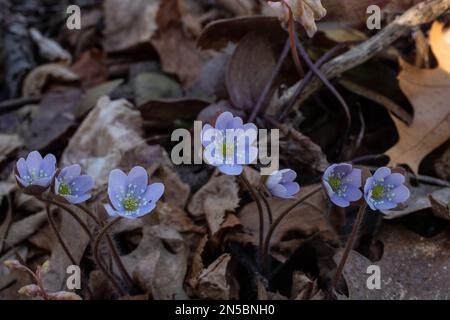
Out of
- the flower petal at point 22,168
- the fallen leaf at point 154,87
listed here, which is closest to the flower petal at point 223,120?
the flower petal at point 22,168

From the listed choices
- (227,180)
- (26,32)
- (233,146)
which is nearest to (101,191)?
(227,180)

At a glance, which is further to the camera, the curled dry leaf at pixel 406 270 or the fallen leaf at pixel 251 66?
the fallen leaf at pixel 251 66

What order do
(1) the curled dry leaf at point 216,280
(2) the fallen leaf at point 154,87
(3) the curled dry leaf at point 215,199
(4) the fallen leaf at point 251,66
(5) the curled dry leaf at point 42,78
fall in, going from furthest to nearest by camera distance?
(5) the curled dry leaf at point 42,78, (2) the fallen leaf at point 154,87, (4) the fallen leaf at point 251,66, (3) the curled dry leaf at point 215,199, (1) the curled dry leaf at point 216,280

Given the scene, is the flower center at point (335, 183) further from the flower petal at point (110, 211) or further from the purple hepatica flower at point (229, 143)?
the flower petal at point (110, 211)

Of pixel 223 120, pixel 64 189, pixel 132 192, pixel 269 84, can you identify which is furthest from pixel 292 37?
pixel 64 189

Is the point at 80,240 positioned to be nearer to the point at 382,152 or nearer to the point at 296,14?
the point at 296,14

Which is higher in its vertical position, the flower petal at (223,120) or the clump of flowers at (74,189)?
the flower petal at (223,120)

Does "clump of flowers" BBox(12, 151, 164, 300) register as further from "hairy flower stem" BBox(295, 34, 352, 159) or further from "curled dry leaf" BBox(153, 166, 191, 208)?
"hairy flower stem" BBox(295, 34, 352, 159)

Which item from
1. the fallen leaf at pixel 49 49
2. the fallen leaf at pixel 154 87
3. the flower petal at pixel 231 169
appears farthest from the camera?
the fallen leaf at pixel 49 49

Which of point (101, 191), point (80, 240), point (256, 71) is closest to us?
point (80, 240)
